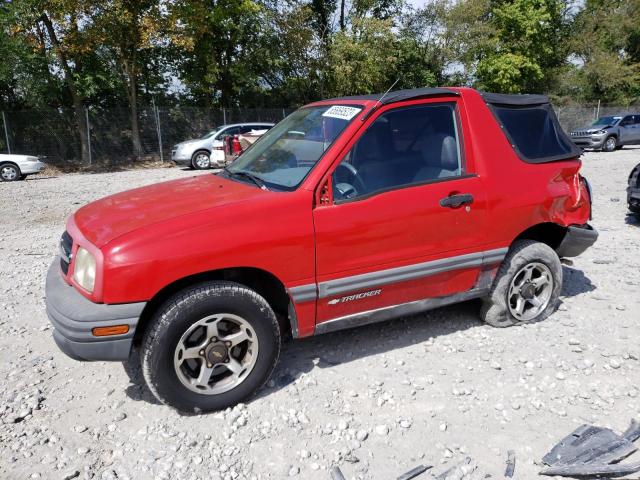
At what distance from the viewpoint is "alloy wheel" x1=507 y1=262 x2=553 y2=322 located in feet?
14.0

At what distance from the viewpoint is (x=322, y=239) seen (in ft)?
10.6

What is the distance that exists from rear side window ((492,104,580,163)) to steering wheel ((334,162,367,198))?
1393 millimetres

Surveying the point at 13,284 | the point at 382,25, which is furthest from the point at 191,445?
the point at 382,25

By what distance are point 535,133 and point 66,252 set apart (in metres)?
3.69

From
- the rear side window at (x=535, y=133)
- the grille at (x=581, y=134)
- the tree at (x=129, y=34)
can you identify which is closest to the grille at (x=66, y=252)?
the rear side window at (x=535, y=133)

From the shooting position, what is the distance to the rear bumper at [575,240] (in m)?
4.43

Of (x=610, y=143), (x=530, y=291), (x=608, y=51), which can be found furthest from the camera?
(x=608, y=51)

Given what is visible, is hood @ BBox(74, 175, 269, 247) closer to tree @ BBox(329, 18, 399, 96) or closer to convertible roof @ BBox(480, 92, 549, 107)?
convertible roof @ BBox(480, 92, 549, 107)

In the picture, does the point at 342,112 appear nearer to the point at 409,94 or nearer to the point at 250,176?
the point at 409,94

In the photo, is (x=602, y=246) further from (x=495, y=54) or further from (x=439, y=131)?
(x=495, y=54)

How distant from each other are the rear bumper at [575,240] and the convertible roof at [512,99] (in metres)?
1.13

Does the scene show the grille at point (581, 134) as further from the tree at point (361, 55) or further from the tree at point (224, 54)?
the tree at point (224, 54)

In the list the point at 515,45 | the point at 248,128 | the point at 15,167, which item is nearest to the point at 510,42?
the point at 515,45

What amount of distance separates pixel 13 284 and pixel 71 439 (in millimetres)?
3038
